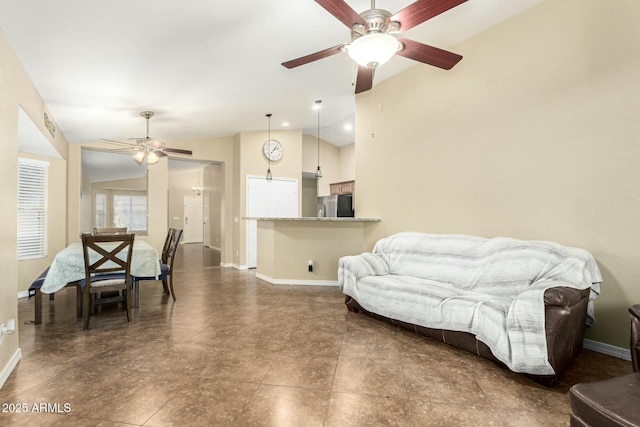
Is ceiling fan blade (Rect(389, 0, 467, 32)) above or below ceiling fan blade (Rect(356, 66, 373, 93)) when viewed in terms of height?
above

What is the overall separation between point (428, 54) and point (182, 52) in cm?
225

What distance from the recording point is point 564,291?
1.95 m

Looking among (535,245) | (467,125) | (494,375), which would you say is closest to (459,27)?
(467,125)

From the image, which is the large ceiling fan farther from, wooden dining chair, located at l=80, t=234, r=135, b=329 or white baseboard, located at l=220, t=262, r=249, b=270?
white baseboard, located at l=220, t=262, r=249, b=270

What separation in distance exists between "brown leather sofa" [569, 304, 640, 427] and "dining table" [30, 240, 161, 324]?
3758 mm

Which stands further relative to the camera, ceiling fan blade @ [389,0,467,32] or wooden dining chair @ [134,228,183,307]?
wooden dining chair @ [134,228,183,307]

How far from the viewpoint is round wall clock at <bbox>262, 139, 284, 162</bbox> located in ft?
21.9

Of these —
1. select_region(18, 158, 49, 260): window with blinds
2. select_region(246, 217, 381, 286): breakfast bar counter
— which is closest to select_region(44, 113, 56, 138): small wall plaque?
select_region(18, 158, 49, 260): window with blinds

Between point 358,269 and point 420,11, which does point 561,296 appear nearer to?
point 358,269

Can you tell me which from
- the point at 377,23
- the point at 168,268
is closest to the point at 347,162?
the point at 168,268

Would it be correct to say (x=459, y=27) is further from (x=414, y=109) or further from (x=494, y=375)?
(x=494, y=375)

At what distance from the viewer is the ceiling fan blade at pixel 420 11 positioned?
178 cm

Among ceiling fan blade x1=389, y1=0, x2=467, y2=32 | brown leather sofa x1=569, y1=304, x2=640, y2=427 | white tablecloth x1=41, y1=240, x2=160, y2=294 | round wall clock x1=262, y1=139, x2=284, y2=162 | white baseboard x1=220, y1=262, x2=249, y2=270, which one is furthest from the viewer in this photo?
round wall clock x1=262, y1=139, x2=284, y2=162

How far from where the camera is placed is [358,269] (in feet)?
11.0
